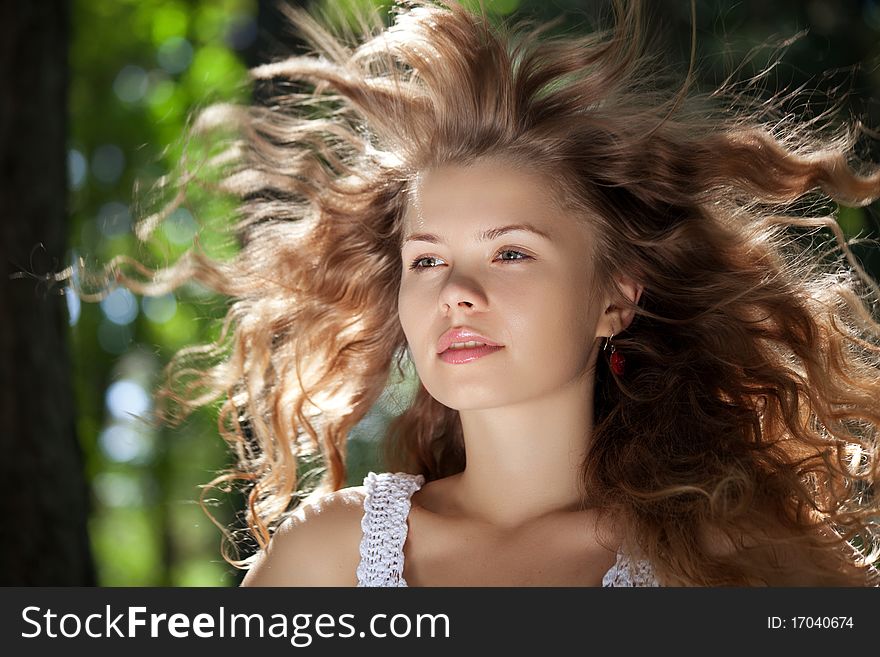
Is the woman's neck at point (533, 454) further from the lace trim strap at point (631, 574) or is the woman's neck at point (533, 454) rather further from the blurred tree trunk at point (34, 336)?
the blurred tree trunk at point (34, 336)

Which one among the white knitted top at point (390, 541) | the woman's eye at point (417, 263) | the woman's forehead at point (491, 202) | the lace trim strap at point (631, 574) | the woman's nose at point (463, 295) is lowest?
the lace trim strap at point (631, 574)

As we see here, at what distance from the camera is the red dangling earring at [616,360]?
236cm

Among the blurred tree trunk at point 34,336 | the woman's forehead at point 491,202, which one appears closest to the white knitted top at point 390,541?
the woman's forehead at point 491,202

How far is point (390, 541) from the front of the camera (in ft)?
7.42

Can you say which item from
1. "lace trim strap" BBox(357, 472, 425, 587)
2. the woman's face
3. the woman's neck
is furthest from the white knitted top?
the woman's face

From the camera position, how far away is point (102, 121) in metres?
7.90

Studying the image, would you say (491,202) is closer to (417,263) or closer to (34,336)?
(417,263)

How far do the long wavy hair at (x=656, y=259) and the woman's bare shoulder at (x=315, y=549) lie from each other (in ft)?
0.94

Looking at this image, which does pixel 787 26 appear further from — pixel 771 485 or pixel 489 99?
pixel 771 485

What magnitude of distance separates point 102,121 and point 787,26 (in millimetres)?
5499

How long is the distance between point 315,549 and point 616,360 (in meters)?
0.81

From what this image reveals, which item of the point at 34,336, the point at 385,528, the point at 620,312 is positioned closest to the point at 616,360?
the point at 620,312

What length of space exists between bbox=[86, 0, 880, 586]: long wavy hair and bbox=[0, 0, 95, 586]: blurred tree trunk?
36.8 inches
